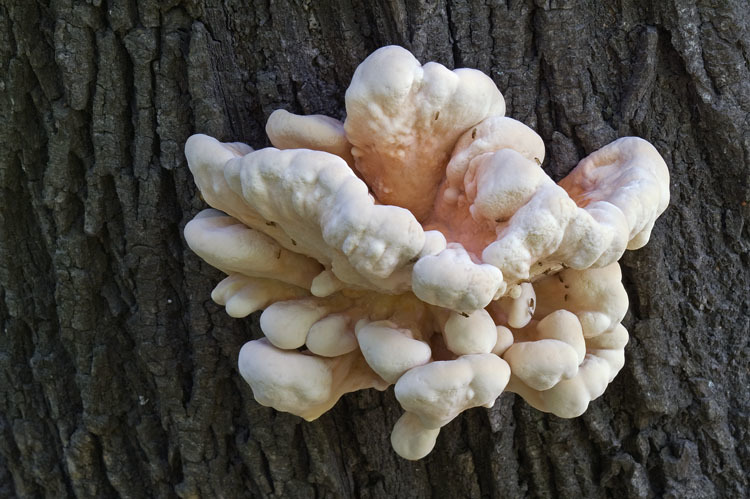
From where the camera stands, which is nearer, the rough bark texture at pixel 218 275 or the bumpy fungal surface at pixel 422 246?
the bumpy fungal surface at pixel 422 246

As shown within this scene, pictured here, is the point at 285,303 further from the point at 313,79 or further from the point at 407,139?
the point at 313,79

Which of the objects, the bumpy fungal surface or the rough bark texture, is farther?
the rough bark texture

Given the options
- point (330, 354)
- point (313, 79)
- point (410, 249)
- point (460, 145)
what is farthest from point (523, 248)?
point (313, 79)

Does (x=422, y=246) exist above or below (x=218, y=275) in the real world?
above

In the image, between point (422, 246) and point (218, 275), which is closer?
point (422, 246)
